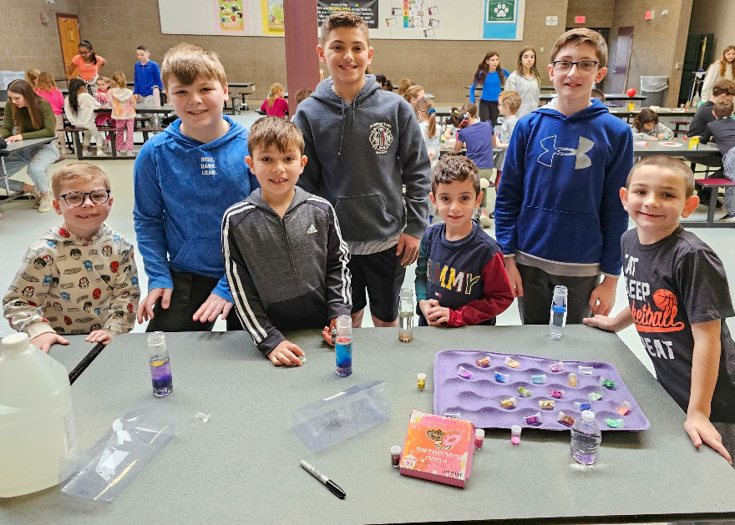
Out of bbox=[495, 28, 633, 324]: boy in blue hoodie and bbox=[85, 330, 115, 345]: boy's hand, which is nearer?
bbox=[85, 330, 115, 345]: boy's hand

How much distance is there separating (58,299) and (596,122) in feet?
6.46

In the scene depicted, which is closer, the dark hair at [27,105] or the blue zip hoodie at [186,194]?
the blue zip hoodie at [186,194]

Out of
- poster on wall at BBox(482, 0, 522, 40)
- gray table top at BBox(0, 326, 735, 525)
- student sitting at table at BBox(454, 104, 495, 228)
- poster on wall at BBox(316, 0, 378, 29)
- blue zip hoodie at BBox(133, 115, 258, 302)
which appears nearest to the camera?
gray table top at BBox(0, 326, 735, 525)

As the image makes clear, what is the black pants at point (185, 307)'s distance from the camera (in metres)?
1.94

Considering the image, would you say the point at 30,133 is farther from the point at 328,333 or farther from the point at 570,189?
the point at 570,189

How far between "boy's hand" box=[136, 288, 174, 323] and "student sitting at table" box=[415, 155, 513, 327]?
86cm

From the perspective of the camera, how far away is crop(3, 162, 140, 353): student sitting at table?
1.84m

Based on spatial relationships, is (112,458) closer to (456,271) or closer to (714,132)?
(456,271)

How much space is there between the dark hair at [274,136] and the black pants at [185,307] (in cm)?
52

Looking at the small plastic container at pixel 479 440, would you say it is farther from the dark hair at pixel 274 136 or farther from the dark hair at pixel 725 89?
the dark hair at pixel 725 89

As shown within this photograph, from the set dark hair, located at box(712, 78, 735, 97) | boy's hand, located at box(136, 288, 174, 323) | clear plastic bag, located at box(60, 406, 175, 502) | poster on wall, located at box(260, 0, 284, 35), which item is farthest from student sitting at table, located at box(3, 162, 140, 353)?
poster on wall, located at box(260, 0, 284, 35)

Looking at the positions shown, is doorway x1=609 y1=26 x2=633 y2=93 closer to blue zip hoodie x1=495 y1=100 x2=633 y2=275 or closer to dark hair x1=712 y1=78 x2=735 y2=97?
dark hair x1=712 y1=78 x2=735 y2=97

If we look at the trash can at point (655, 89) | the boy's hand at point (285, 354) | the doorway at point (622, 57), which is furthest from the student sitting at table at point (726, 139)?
the doorway at point (622, 57)

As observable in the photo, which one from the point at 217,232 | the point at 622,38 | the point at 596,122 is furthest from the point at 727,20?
the point at 217,232
